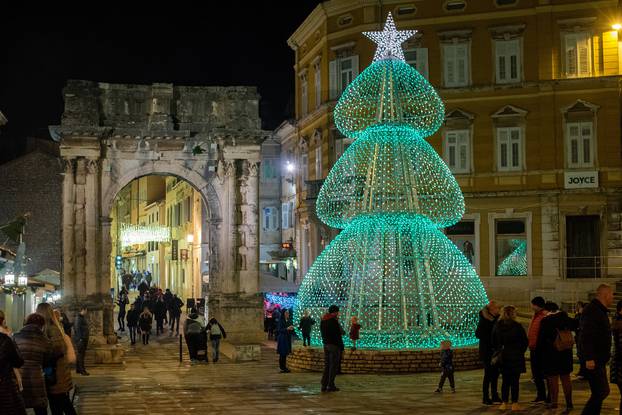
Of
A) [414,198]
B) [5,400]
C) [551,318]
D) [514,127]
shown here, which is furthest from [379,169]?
[514,127]

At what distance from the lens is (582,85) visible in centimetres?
3578

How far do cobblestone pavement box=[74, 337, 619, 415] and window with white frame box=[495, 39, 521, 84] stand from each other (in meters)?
18.0

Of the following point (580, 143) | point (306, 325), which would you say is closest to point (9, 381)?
point (306, 325)

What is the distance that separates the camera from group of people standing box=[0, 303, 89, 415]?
9789 mm

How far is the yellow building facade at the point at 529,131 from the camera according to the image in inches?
1404

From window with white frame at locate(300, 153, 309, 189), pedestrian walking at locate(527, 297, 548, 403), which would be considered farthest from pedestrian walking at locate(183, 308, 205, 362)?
window with white frame at locate(300, 153, 309, 189)

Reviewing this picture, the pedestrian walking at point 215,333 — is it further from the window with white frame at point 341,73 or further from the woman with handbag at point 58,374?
the window with white frame at point 341,73

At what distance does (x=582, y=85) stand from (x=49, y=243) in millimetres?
29248

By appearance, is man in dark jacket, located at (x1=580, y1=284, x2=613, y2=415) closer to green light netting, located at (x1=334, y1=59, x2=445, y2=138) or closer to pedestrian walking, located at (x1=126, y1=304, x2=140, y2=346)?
green light netting, located at (x1=334, y1=59, x2=445, y2=138)

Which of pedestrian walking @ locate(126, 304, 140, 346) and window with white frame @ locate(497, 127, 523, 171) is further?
window with white frame @ locate(497, 127, 523, 171)

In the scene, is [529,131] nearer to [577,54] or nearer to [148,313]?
[577,54]

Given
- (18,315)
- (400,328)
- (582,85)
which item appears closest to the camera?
(400,328)

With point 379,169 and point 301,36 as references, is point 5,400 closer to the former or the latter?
point 379,169

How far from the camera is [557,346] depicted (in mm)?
13812
